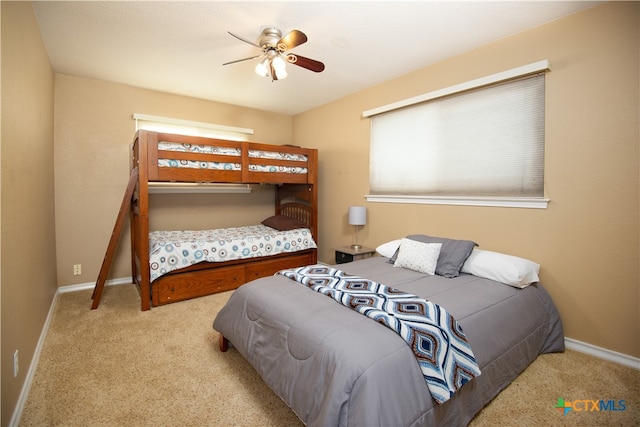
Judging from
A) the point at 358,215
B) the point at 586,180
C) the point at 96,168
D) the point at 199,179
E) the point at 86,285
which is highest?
the point at 96,168

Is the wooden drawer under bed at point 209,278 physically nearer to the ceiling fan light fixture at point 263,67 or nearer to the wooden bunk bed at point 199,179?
the wooden bunk bed at point 199,179

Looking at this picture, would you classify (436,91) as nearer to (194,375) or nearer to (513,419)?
(513,419)

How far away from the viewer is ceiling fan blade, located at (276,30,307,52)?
1910mm

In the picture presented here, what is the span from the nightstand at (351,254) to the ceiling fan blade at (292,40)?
6.98 ft

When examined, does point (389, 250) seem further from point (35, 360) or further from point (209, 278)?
point (35, 360)

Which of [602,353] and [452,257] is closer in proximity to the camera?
[602,353]

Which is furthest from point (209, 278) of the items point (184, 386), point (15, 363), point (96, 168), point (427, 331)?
point (427, 331)

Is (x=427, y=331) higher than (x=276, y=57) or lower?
lower

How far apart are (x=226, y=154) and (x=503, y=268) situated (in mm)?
2800

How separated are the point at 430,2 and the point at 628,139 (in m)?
1.55

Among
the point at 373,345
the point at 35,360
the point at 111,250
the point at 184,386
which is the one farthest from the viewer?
the point at 111,250

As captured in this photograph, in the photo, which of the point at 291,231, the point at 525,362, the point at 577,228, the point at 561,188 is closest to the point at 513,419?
the point at 525,362

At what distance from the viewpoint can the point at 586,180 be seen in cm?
205

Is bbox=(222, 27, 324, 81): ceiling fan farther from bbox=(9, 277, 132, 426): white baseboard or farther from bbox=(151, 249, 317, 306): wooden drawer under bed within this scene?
bbox=(9, 277, 132, 426): white baseboard
